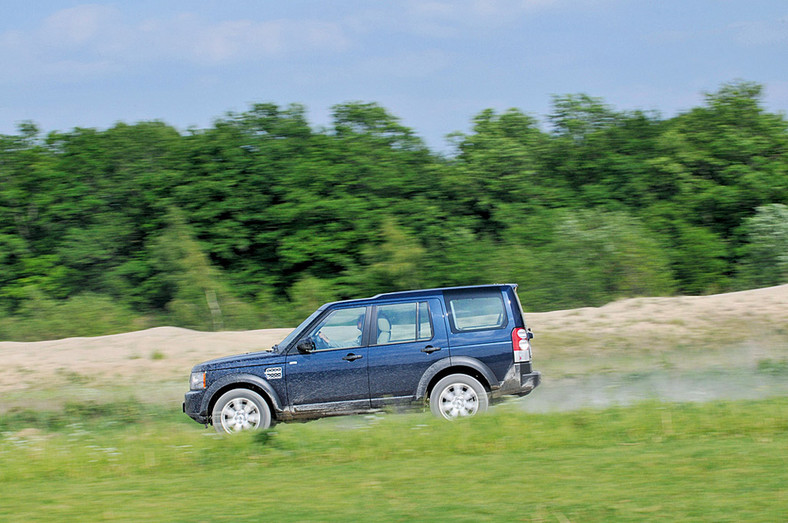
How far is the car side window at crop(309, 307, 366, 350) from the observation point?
37.1 feet

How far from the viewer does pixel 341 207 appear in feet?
127

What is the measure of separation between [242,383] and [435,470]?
167 inches

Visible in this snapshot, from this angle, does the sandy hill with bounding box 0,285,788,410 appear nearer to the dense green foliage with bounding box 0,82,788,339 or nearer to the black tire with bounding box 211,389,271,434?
the black tire with bounding box 211,389,271,434

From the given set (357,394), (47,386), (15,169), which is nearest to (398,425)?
(357,394)

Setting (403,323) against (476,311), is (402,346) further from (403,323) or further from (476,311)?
(476,311)

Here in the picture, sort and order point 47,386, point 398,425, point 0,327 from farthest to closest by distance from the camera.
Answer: point 0,327 → point 47,386 → point 398,425

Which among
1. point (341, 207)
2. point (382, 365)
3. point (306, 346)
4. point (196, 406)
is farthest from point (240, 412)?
point (341, 207)

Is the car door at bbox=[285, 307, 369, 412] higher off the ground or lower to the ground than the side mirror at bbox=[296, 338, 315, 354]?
lower

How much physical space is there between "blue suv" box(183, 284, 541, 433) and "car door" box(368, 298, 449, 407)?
0.04 feet

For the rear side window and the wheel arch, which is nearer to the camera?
the wheel arch

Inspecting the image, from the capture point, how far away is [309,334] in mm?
11344

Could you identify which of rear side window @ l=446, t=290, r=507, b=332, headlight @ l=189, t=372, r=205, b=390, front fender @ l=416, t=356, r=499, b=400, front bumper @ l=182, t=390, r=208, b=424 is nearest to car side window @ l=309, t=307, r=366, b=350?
front fender @ l=416, t=356, r=499, b=400

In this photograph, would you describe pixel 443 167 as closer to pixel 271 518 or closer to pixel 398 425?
pixel 398 425

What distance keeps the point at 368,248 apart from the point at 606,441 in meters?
29.6
